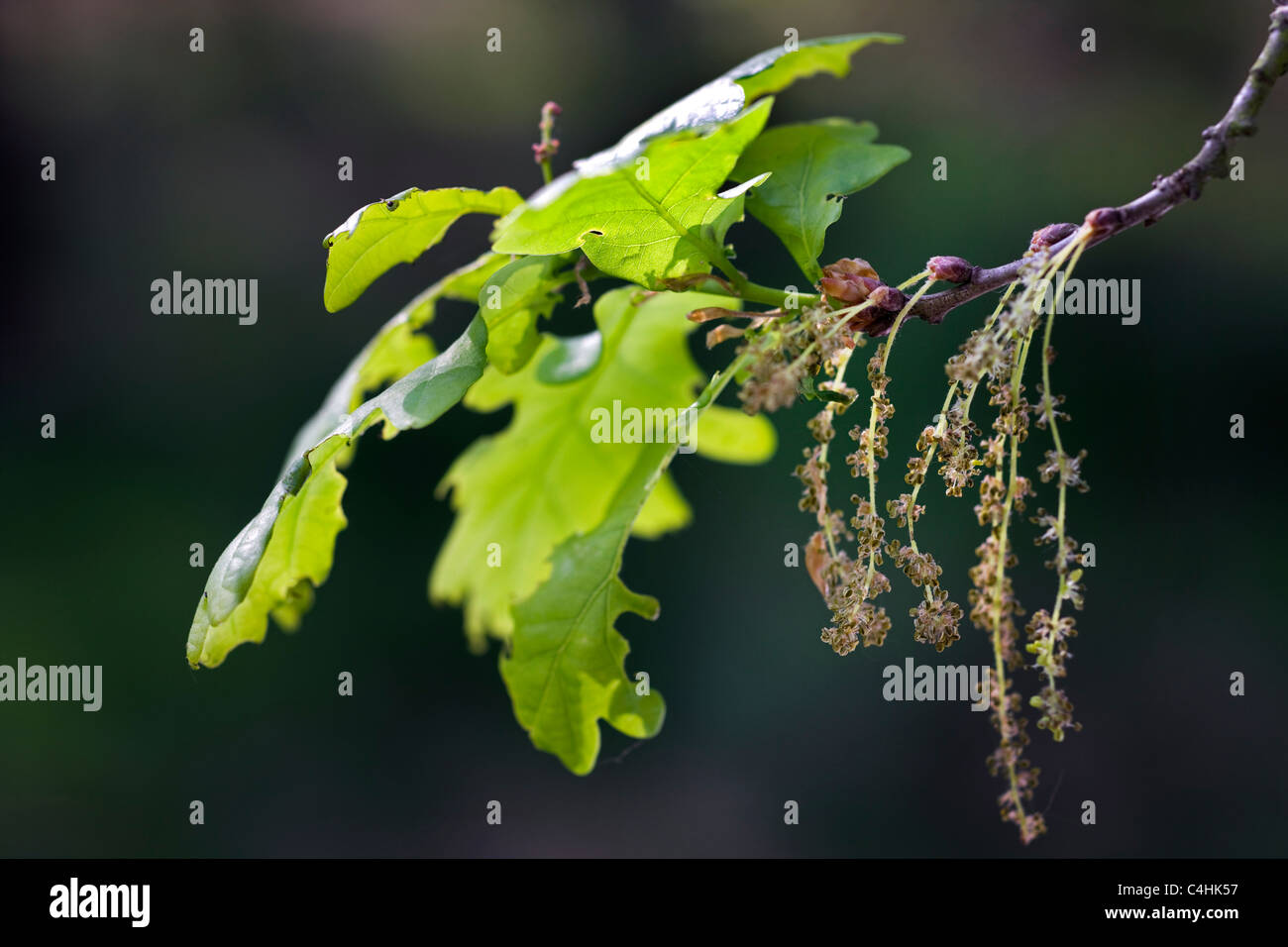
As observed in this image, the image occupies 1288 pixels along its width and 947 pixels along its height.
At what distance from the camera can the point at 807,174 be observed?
0.75 meters

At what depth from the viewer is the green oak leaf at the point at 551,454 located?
98 centimetres

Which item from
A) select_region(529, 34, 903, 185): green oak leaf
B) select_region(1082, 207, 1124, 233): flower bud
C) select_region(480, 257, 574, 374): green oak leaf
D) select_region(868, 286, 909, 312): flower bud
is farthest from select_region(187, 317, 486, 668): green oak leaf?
select_region(1082, 207, 1124, 233): flower bud

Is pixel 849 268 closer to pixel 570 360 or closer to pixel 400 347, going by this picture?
pixel 570 360

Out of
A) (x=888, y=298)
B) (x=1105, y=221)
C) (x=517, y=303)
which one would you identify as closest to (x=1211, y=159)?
(x=1105, y=221)

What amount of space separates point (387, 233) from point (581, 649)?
13.3 inches

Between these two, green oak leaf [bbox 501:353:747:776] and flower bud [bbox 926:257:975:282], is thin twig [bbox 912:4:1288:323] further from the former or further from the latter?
green oak leaf [bbox 501:353:747:776]

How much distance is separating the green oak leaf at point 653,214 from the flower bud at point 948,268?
0.13 meters

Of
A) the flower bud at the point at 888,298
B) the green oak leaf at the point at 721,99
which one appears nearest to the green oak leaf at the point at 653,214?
the green oak leaf at the point at 721,99

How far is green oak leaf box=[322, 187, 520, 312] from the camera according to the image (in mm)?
692

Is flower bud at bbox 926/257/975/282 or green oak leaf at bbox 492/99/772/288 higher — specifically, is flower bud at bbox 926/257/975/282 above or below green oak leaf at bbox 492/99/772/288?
Answer: below

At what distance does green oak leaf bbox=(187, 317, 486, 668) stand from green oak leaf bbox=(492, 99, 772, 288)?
0.09 m

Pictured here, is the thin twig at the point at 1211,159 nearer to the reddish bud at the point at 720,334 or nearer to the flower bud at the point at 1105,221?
the flower bud at the point at 1105,221

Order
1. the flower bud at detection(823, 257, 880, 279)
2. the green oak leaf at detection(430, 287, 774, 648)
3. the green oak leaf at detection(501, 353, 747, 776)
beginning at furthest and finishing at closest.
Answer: the green oak leaf at detection(430, 287, 774, 648)
the green oak leaf at detection(501, 353, 747, 776)
the flower bud at detection(823, 257, 880, 279)

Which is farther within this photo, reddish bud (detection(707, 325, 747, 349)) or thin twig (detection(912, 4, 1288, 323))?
reddish bud (detection(707, 325, 747, 349))
